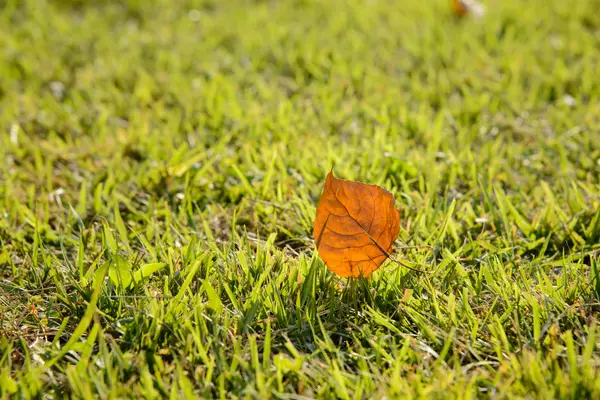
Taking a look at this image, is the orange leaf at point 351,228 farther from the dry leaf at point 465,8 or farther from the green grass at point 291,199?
the dry leaf at point 465,8

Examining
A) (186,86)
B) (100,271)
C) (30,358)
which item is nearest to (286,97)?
(186,86)

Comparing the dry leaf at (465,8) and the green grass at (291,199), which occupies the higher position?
the dry leaf at (465,8)

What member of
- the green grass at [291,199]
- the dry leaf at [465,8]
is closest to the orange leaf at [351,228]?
the green grass at [291,199]

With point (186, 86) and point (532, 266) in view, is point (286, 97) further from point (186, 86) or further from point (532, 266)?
point (532, 266)

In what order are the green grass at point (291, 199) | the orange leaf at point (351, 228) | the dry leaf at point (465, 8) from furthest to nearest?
the dry leaf at point (465, 8), the orange leaf at point (351, 228), the green grass at point (291, 199)

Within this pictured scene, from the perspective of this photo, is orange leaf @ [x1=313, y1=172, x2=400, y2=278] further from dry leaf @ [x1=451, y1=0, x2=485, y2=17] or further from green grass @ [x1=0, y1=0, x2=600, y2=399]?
dry leaf @ [x1=451, y1=0, x2=485, y2=17]

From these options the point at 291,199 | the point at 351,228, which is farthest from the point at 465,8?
the point at 351,228
